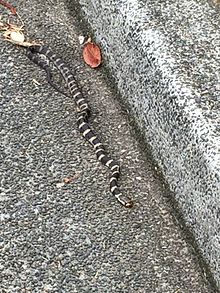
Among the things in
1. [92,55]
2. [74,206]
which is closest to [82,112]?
[92,55]

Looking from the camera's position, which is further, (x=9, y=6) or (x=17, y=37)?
(x=9, y=6)

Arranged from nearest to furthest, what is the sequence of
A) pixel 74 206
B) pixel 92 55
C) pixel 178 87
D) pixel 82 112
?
pixel 178 87
pixel 74 206
pixel 82 112
pixel 92 55

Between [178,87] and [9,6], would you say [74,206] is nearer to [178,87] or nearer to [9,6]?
[178,87]

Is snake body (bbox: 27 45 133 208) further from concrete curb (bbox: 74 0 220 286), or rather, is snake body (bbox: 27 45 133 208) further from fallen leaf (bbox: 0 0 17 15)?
fallen leaf (bbox: 0 0 17 15)

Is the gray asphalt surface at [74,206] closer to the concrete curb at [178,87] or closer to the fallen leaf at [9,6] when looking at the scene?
the concrete curb at [178,87]

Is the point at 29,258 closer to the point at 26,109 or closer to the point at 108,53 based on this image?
the point at 26,109
